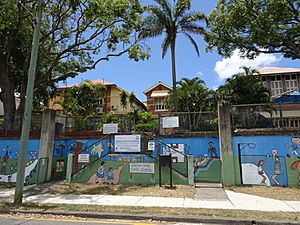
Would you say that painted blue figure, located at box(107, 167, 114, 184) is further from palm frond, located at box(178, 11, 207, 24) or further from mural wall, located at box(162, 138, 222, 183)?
palm frond, located at box(178, 11, 207, 24)

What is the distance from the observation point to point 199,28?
1900 cm

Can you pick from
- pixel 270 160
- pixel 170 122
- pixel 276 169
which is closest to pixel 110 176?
pixel 170 122

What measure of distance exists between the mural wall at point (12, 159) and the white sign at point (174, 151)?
7.48m

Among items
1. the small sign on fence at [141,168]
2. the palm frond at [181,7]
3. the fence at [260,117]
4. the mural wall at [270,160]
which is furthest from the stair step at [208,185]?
the palm frond at [181,7]

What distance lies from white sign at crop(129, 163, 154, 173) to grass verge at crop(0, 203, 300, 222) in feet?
14.7

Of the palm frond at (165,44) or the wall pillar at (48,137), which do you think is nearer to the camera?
the wall pillar at (48,137)

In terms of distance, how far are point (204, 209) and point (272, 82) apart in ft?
106

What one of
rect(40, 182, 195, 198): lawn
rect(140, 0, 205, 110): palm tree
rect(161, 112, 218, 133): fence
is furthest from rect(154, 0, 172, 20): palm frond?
rect(40, 182, 195, 198): lawn

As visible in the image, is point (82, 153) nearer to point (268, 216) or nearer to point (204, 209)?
point (204, 209)

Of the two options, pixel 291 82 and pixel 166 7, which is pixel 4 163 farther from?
pixel 291 82

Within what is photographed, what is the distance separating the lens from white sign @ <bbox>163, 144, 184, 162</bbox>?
39.2 feet

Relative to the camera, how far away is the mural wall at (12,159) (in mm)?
12484

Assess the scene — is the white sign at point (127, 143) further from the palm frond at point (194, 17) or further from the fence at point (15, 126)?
the palm frond at point (194, 17)

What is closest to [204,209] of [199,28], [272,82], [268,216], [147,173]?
[268,216]
